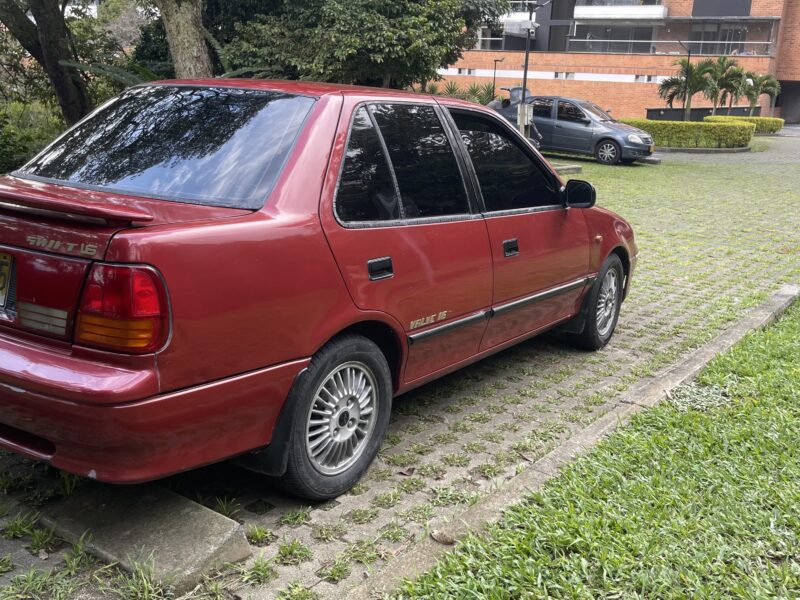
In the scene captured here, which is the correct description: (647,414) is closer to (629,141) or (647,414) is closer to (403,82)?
(403,82)

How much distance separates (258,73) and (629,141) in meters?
10.4

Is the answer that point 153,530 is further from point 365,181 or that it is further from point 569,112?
point 569,112

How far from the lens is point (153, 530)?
288 centimetres

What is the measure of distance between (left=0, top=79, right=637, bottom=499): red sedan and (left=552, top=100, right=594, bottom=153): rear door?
57.2 ft

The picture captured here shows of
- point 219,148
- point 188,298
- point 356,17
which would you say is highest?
point 356,17

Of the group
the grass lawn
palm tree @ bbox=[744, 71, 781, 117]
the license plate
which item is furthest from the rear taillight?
palm tree @ bbox=[744, 71, 781, 117]

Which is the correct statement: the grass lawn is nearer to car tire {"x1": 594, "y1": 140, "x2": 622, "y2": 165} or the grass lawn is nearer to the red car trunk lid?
the red car trunk lid

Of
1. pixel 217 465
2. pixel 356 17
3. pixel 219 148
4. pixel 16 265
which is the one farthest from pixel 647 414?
pixel 356 17

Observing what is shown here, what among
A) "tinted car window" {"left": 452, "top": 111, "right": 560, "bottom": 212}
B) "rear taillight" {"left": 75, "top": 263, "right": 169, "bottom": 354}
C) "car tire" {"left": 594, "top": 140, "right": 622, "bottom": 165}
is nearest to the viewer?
"rear taillight" {"left": 75, "top": 263, "right": 169, "bottom": 354}

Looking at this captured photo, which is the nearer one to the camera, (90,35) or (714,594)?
(714,594)

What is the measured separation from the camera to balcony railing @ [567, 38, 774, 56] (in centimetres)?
4381

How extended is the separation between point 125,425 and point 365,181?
1548mm

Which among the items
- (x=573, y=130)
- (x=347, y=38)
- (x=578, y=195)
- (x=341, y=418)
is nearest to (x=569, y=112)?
(x=573, y=130)

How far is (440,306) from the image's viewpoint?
3.90m
